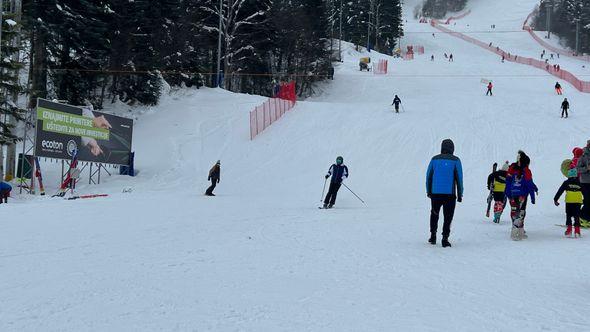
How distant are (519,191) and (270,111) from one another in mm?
27460

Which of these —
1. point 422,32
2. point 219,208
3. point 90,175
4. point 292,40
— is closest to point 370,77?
point 292,40

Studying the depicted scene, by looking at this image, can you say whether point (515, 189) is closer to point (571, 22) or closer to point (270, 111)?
point (270, 111)

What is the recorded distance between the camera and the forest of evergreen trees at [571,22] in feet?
319

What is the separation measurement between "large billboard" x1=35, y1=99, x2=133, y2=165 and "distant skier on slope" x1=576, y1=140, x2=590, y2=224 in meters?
18.7

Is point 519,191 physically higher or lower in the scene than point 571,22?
lower

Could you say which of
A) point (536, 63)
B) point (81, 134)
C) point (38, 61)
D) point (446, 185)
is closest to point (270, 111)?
point (38, 61)

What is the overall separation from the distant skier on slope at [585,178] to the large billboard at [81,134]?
61.2 feet

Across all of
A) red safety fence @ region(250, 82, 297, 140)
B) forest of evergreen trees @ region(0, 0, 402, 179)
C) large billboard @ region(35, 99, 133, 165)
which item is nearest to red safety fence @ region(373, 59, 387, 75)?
forest of evergreen trees @ region(0, 0, 402, 179)

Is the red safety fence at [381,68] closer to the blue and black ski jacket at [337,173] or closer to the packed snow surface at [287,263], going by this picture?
the packed snow surface at [287,263]

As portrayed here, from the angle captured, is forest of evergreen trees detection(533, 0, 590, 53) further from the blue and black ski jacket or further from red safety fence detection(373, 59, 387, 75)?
the blue and black ski jacket

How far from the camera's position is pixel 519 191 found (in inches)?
386

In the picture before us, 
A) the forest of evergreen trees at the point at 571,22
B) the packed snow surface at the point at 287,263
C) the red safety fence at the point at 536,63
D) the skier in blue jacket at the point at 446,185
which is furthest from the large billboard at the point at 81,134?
the forest of evergreen trees at the point at 571,22

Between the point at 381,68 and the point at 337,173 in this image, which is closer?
the point at 337,173

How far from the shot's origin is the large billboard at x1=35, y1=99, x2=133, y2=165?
21828 mm
